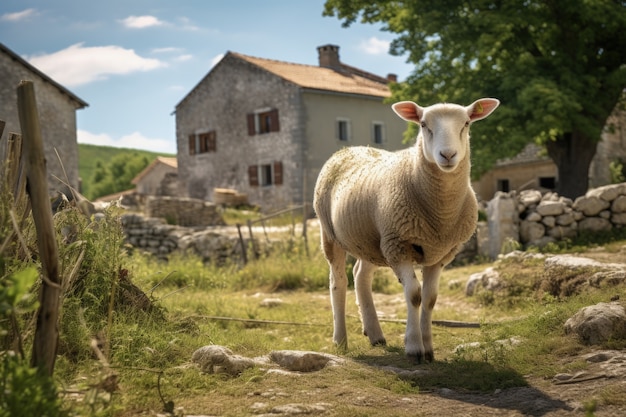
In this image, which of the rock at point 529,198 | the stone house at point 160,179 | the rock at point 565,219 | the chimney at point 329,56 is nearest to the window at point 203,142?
the stone house at point 160,179

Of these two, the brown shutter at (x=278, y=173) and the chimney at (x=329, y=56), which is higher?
the chimney at (x=329, y=56)

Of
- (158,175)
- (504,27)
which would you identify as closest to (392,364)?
(504,27)

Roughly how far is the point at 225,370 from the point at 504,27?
13.5 meters

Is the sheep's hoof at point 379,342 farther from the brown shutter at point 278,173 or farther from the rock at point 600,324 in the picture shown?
the brown shutter at point 278,173

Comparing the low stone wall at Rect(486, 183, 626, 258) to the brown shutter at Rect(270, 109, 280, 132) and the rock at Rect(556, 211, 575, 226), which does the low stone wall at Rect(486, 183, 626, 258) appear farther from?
the brown shutter at Rect(270, 109, 280, 132)

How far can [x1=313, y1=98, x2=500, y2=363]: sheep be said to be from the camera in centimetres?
529

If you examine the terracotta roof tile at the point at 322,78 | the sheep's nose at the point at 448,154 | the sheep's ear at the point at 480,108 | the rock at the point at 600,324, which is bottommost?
the rock at the point at 600,324

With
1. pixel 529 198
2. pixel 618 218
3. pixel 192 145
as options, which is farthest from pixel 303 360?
pixel 192 145

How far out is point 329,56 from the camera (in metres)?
34.1

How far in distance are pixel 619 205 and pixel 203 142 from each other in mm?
23371

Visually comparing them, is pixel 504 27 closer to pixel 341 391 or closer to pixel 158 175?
pixel 341 391

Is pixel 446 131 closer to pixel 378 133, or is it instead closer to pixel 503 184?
pixel 503 184

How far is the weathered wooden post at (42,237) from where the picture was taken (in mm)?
3521

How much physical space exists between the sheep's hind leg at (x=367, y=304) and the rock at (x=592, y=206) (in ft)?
24.6
